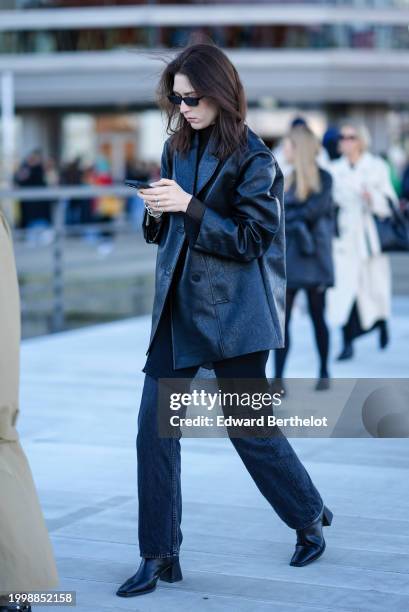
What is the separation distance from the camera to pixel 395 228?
32.9 ft

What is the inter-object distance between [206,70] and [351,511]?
6.87 feet

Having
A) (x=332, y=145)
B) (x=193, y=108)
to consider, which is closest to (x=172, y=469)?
(x=193, y=108)

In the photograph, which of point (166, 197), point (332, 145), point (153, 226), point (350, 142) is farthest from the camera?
point (332, 145)

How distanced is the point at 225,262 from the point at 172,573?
1081mm

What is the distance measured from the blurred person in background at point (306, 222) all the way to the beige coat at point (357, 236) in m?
1.59

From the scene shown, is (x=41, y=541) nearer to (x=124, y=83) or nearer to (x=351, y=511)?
(x=351, y=511)

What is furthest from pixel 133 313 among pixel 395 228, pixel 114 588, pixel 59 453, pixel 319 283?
pixel 114 588

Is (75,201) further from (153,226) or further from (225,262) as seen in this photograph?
(225,262)

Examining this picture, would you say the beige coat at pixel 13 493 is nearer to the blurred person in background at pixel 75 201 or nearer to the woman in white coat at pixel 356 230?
the woman in white coat at pixel 356 230

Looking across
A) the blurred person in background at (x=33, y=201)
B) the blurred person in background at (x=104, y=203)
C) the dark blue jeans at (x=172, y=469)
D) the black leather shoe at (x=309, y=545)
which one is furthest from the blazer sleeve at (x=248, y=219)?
the blurred person in background at (x=104, y=203)

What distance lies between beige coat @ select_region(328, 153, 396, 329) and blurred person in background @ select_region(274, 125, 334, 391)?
1.59 metres

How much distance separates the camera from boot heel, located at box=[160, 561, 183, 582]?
4184 mm

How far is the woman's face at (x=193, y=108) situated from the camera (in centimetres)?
406

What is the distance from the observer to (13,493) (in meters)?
3.43
